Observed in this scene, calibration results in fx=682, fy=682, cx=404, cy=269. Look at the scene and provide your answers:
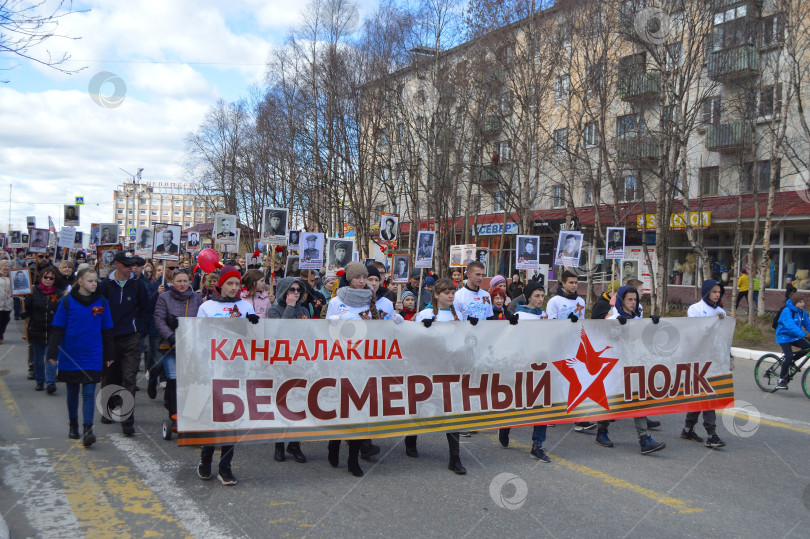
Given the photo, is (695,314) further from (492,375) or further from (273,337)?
(273,337)

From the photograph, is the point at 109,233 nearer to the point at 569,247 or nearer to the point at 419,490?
the point at 569,247

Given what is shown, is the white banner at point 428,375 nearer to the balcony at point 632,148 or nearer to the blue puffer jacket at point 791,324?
the blue puffer jacket at point 791,324

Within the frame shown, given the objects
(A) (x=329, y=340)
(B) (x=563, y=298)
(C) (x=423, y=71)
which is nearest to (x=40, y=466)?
(A) (x=329, y=340)

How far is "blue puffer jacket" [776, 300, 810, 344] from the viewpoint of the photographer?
10359 mm

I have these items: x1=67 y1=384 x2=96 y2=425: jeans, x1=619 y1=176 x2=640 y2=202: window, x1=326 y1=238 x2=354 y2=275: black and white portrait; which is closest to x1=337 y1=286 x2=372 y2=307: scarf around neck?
x1=67 y1=384 x2=96 y2=425: jeans

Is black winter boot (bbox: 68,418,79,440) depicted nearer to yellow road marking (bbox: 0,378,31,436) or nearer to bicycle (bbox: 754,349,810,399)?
yellow road marking (bbox: 0,378,31,436)

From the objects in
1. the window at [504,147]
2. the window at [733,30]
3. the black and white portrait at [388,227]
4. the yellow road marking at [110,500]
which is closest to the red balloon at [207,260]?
the yellow road marking at [110,500]

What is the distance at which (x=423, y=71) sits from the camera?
1142 inches

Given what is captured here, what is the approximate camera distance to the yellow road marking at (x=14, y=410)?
7554mm

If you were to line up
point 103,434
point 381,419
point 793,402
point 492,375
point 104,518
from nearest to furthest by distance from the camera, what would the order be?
point 104,518, point 381,419, point 492,375, point 103,434, point 793,402

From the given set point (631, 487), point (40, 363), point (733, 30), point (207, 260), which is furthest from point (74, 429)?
point (733, 30)

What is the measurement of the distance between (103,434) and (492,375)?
4.35m

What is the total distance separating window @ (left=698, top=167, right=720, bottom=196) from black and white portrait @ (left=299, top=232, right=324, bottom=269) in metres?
19.8

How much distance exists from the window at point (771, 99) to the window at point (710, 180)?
21.1 feet
